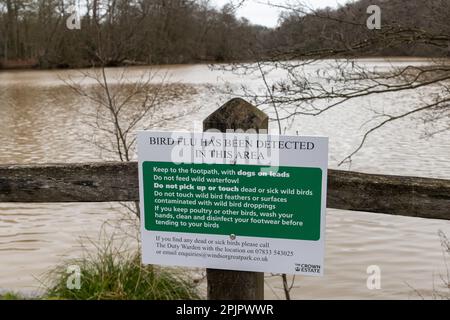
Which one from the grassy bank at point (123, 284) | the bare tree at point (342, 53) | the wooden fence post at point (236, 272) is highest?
the bare tree at point (342, 53)

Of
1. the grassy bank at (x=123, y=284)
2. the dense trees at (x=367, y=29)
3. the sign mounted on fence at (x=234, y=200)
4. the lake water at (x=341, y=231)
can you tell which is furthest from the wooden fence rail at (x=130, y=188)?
the dense trees at (x=367, y=29)

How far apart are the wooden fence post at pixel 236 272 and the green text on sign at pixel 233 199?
0.75 feet

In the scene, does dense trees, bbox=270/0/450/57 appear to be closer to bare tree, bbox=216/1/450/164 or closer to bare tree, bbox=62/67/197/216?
bare tree, bbox=216/1/450/164

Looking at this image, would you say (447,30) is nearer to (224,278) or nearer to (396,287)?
(396,287)

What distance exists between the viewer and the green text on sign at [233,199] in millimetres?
2670

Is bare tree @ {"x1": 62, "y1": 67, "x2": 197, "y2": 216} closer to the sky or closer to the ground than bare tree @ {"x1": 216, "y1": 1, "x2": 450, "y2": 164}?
closer to the ground

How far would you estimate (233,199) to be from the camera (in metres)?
2.74

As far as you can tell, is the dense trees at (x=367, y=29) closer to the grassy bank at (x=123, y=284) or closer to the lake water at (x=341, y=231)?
the lake water at (x=341, y=231)

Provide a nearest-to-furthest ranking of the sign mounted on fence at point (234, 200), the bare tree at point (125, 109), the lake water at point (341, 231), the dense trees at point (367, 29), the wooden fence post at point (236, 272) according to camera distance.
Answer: the sign mounted on fence at point (234, 200) < the wooden fence post at point (236, 272) < the dense trees at point (367, 29) < the lake water at point (341, 231) < the bare tree at point (125, 109)

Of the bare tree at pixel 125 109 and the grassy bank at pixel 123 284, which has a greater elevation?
the bare tree at pixel 125 109

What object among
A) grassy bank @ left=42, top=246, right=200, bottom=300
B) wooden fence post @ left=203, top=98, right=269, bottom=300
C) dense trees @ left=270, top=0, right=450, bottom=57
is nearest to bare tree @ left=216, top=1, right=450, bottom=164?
dense trees @ left=270, top=0, right=450, bottom=57

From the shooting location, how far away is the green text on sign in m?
2.67

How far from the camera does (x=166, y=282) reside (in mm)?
4113

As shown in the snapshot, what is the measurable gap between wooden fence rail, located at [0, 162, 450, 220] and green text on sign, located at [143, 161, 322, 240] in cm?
23
